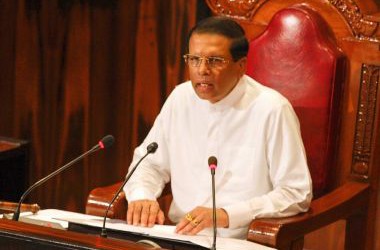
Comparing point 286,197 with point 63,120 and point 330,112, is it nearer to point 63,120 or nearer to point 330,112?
point 330,112

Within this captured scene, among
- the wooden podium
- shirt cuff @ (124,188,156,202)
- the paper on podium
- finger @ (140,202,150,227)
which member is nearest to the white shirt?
shirt cuff @ (124,188,156,202)

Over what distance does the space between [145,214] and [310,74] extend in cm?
83

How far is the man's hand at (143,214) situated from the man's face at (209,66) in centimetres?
40

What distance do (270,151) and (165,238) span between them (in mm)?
640

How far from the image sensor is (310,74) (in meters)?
3.42

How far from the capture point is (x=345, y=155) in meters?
3.50

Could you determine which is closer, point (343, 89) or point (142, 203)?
point (142, 203)

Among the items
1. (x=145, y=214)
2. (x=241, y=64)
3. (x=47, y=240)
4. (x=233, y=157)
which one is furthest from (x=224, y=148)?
(x=47, y=240)

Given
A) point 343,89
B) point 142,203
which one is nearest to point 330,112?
point 343,89

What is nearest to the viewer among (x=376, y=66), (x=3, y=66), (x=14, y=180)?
(x=376, y=66)

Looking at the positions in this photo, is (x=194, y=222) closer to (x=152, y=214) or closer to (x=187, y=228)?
(x=187, y=228)

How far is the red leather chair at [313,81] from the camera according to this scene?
340 centimetres

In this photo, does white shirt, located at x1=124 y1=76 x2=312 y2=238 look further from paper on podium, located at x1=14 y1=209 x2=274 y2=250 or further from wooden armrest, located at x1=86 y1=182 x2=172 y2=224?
paper on podium, located at x1=14 y1=209 x2=274 y2=250

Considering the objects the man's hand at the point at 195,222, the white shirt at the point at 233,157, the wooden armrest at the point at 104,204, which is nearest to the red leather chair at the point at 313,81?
the white shirt at the point at 233,157
